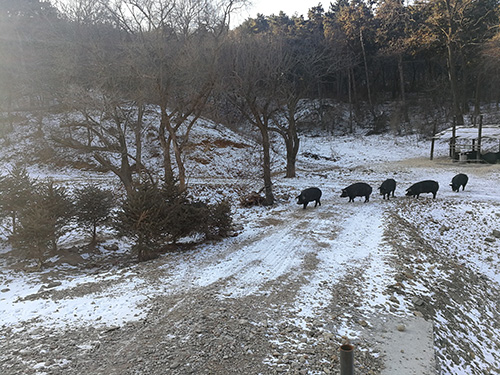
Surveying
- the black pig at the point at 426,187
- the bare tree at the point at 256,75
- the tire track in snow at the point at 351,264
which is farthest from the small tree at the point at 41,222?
the black pig at the point at 426,187

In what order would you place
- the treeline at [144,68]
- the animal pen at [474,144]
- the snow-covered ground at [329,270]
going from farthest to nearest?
the animal pen at [474,144] → the treeline at [144,68] → the snow-covered ground at [329,270]

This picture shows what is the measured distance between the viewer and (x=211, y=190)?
806 inches

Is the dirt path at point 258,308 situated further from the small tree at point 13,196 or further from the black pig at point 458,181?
the black pig at point 458,181

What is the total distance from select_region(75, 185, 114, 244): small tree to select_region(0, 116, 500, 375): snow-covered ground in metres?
1.01

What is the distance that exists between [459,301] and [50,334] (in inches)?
310

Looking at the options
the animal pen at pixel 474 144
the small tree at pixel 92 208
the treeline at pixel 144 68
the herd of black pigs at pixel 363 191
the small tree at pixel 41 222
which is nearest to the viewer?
the small tree at pixel 41 222

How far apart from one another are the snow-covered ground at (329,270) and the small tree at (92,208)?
1006 mm

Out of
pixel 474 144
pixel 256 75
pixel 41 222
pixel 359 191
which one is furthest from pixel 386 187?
pixel 474 144

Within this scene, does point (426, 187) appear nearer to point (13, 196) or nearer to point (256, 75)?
point (256, 75)

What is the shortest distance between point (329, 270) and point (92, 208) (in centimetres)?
820

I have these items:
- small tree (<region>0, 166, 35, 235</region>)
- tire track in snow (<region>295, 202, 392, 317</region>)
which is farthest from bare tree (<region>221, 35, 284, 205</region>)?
small tree (<region>0, 166, 35, 235</region>)

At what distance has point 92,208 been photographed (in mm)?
11477

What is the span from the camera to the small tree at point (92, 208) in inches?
442

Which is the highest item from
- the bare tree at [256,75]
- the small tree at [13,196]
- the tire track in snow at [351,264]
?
the bare tree at [256,75]
